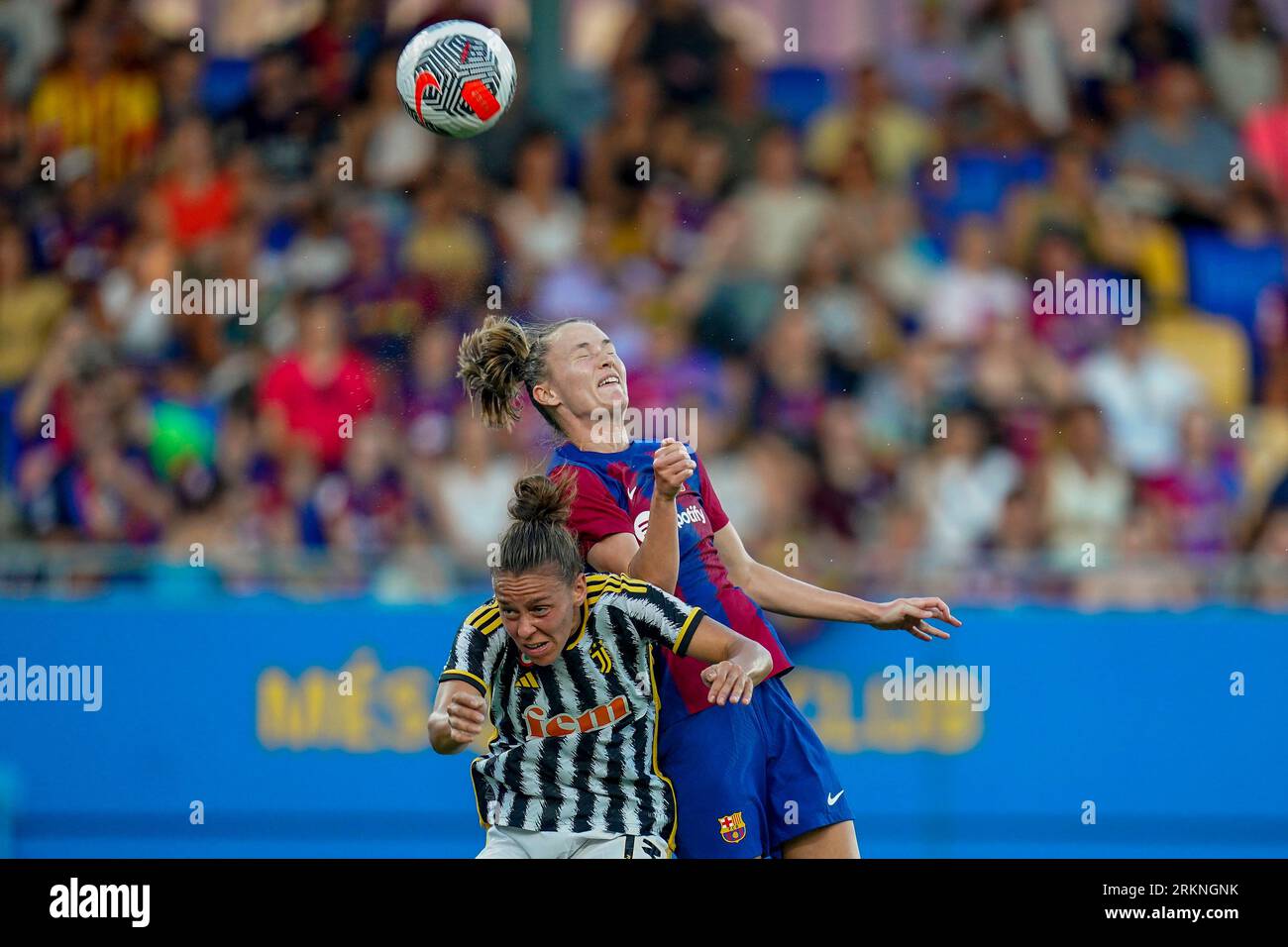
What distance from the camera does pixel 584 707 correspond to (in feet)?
18.7

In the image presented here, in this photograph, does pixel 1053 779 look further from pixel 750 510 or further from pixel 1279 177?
pixel 1279 177

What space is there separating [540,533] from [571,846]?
2.90 feet

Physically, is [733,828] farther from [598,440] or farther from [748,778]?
[598,440]

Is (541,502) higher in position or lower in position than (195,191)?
lower

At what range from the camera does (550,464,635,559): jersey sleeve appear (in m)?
6.03

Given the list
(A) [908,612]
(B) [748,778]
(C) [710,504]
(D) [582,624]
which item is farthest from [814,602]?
(D) [582,624]

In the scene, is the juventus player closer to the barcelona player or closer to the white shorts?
the white shorts

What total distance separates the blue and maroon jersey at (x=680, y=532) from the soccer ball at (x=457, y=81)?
1814 mm

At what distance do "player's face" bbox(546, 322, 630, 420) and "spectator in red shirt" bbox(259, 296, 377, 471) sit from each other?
4039 millimetres

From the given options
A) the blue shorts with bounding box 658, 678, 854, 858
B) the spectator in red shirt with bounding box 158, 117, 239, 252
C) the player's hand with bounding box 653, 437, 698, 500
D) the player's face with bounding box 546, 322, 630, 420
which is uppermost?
the spectator in red shirt with bounding box 158, 117, 239, 252

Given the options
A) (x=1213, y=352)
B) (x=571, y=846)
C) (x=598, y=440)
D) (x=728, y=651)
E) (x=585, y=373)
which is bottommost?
(x=571, y=846)

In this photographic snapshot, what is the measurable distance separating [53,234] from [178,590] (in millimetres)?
3211

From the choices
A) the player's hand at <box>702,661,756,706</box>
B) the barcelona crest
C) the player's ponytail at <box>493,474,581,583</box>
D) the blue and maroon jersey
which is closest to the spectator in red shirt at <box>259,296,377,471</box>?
the blue and maroon jersey

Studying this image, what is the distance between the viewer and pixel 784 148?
37.6 feet
